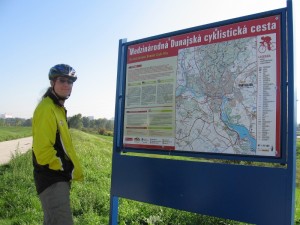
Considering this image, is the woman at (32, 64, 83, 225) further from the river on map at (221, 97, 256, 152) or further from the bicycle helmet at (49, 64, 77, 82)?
the river on map at (221, 97, 256, 152)

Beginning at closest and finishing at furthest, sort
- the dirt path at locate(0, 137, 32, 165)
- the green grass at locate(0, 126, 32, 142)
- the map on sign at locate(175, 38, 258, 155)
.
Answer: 1. the map on sign at locate(175, 38, 258, 155)
2. the dirt path at locate(0, 137, 32, 165)
3. the green grass at locate(0, 126, 32, 142)

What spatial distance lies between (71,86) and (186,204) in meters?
1.89

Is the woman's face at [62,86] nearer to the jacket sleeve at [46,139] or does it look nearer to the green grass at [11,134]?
the jacket sleeve at [46,139]

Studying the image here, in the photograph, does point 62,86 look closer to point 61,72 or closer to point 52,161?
point 61,72

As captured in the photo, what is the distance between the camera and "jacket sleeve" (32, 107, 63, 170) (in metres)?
3.44

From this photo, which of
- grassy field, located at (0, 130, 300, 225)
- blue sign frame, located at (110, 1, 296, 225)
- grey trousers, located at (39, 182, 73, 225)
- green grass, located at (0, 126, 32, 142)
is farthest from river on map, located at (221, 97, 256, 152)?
green grass, located at (0, 126, 32, 142)

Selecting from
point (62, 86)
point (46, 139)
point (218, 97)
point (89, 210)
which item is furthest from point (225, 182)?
point (89, 210)

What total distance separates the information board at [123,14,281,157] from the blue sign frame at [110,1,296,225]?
0.32ft

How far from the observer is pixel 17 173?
9.06 meters

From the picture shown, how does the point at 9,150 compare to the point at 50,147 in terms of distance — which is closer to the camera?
the point at 50,147

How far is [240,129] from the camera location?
3436 mm

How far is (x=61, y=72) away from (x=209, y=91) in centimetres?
166

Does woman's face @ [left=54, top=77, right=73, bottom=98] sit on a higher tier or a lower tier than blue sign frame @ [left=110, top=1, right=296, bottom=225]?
higher

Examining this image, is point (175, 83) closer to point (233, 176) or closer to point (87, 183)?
point (233, 176)
